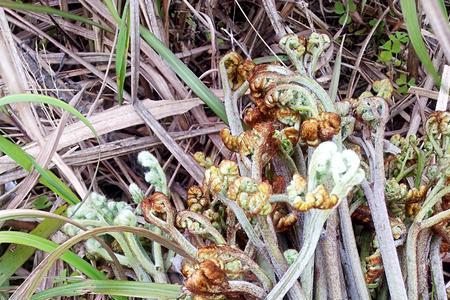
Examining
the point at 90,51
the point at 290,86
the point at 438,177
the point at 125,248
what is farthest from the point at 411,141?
the point at 90,51

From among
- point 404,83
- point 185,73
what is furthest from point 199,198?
point 404,83

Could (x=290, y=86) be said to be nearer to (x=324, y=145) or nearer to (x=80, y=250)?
(x=324, y=145)

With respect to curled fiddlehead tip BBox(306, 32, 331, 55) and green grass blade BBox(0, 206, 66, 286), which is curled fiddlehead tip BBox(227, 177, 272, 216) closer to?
curled fiddlehead tip BBox(306, 32, 331, 55)

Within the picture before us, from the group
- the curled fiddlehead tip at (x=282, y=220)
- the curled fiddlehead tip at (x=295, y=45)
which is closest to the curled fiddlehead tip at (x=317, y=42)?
the curled fiddlehead tip at (x=295, y=45)

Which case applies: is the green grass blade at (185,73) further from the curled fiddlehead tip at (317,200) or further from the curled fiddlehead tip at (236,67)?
the curled fiddlehead tip at (317,200)

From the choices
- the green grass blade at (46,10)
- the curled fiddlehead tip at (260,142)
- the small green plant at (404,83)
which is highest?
the green grass blade at (46,10)
